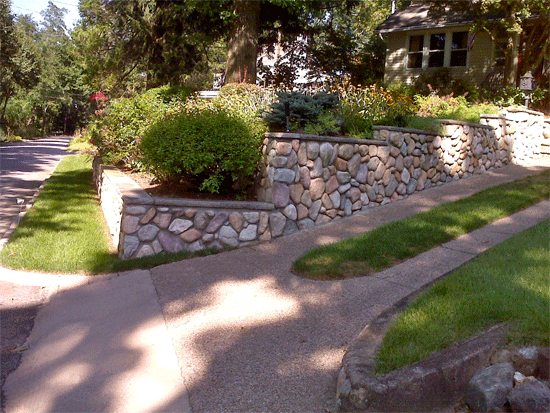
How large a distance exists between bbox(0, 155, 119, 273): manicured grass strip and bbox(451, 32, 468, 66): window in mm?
15796

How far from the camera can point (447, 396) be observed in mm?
3270

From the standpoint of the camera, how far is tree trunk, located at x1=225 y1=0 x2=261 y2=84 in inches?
558

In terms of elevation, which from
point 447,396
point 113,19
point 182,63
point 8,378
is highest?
point 113,19

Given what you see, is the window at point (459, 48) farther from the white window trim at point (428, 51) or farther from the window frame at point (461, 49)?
the white window trim at point (428, 51)

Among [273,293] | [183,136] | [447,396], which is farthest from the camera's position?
[183,136]

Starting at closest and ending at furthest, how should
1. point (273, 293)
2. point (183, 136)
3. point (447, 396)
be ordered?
point (447, 396) < point (273, 293) < point (183, 136)

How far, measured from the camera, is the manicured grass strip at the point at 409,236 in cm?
578

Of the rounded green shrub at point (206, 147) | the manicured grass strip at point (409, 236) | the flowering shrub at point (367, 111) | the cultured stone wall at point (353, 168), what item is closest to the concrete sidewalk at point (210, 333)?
the manicured grass strip at point (409, 236)

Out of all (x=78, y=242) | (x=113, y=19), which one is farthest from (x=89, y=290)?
(x=113, y=19)

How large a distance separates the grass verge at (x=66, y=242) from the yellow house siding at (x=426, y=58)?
51.3 ft

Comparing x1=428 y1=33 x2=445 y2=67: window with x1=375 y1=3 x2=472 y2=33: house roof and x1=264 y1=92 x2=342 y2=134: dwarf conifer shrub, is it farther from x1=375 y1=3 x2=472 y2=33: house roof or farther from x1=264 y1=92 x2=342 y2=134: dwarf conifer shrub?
x1=264 y1=92 x2=342 y2=134: dwarf conifer shrub

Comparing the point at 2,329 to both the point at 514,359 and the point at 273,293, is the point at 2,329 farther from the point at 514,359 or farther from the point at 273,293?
the point at 514,359

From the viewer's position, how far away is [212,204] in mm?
6879

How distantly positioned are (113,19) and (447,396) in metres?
21.2
